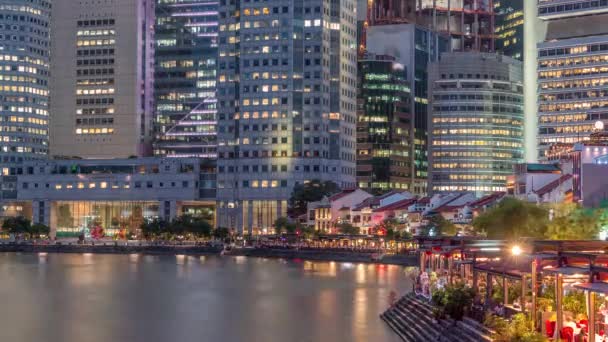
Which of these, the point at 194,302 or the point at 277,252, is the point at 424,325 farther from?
the point at 277,252

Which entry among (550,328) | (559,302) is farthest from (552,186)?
(559,302)

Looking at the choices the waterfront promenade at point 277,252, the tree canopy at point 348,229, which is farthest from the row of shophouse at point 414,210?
the waterfront promenade at point 277,252

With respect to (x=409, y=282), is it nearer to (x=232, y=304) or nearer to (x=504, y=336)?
(x=232, y=304)

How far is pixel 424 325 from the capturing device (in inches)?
2384

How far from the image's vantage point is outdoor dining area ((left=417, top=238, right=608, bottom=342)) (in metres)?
40.6

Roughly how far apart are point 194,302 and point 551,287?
48.0 meters

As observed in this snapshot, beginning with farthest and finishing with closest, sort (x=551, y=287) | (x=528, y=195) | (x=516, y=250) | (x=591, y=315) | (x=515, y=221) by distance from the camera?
(x=528, y=195), (x=515, y=221), (x=516, y=250), (x=551, y=287), (x=591, y=315)

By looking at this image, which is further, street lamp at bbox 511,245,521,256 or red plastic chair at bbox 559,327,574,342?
street lamp at bbox 511,245,521,256

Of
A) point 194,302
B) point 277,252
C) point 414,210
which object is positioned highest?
point 414,210

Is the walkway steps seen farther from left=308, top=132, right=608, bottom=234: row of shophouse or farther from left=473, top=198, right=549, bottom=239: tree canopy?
left=308, top=132, right=608, bottom=234: row of shophouse

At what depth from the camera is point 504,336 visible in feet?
137

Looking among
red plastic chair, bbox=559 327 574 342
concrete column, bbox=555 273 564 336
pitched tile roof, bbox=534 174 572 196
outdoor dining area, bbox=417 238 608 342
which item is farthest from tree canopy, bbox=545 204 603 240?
concrete column, bbox=555 273 564 336

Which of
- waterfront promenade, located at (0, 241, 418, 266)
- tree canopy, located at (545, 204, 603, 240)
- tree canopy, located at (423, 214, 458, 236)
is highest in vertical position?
tree canopy, located at (545, 204, 603, 240)

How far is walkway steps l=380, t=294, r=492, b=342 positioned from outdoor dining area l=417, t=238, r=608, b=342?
1265 mm
